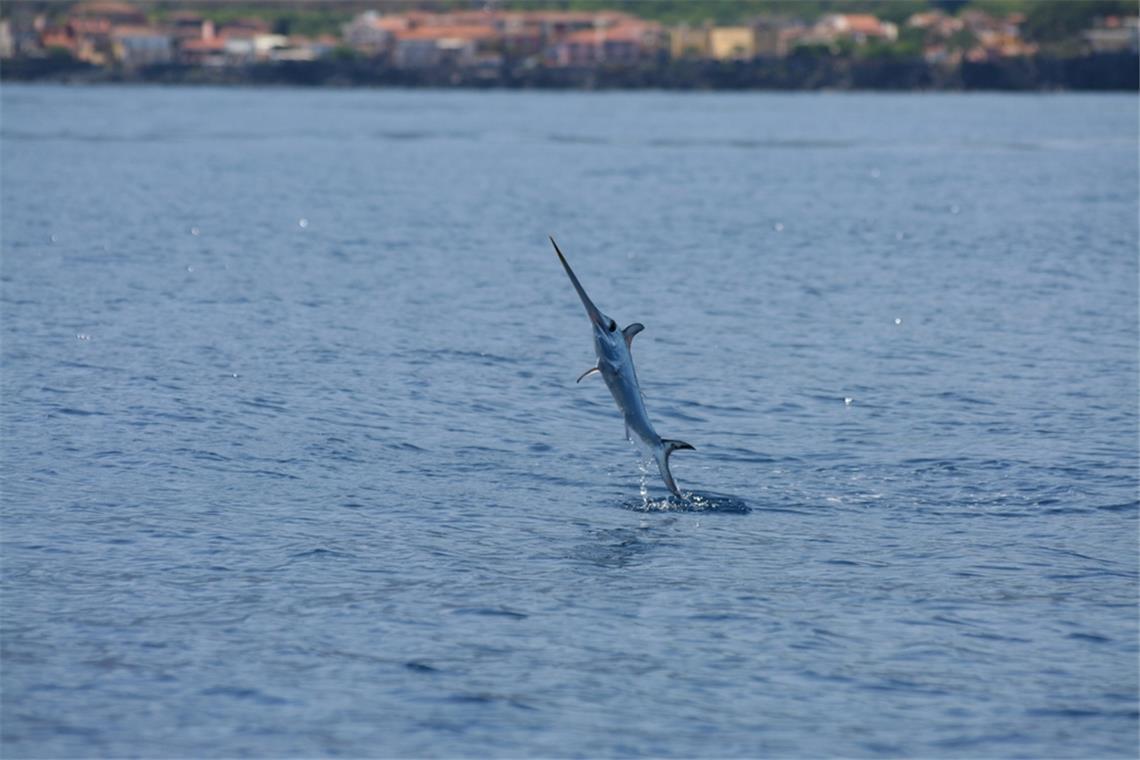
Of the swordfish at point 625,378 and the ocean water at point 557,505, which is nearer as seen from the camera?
the ocean water at point 557,505

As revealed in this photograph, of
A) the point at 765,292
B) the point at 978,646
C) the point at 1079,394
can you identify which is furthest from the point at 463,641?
the point at 765,292

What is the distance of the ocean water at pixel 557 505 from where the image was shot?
1630 centimetres

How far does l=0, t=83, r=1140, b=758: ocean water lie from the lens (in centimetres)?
1630

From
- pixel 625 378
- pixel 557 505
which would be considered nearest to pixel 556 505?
pixel 557 505

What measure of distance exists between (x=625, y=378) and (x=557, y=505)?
390 centimetres

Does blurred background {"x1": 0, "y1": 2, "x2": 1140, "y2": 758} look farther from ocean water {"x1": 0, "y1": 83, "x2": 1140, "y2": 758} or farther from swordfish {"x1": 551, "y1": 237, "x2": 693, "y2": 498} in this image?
swordfish {"x1": 551, "y1": 237, "x2": 693, "y2": 498}

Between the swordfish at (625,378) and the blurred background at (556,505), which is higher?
the swordfish at (625,378)

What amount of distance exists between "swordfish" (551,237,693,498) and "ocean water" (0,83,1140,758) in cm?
146

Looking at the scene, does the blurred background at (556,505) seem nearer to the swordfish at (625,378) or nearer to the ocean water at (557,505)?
the ocean water at (557,505)

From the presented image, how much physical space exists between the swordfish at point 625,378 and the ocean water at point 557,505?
4.80ft

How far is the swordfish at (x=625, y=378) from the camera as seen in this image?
19906 mm

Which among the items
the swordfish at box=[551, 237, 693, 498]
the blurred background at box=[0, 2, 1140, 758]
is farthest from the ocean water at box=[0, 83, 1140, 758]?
the swordfish at box=[551, 237, 693, 498]

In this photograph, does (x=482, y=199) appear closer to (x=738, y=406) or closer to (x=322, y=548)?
(x=738, y=406)

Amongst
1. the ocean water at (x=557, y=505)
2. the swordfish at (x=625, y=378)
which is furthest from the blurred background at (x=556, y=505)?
the swordfish at (x=625, y=378)
